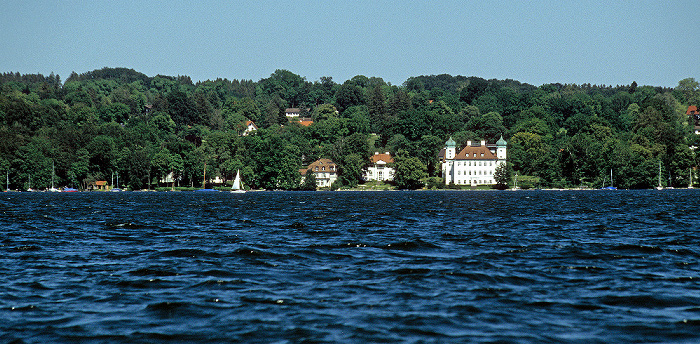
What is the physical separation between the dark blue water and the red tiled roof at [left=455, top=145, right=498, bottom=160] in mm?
159641

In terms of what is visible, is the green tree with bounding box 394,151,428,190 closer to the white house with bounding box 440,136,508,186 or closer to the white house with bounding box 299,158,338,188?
the white house with bounding box 440,136,508,186

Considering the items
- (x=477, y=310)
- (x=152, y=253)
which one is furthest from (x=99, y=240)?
(x=477, y=310)

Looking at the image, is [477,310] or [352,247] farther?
[352,247]

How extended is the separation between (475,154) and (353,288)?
179 metres

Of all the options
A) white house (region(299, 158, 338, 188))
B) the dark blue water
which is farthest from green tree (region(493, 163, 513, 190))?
the dark blue water

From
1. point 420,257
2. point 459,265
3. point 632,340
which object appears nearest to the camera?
point 632,340

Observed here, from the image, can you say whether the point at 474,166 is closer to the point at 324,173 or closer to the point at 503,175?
the point at 503,175

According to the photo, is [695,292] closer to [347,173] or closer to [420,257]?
[420,257]

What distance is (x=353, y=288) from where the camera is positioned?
19.8 meters

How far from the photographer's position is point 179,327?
1546 cm

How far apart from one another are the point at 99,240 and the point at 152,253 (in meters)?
7.76

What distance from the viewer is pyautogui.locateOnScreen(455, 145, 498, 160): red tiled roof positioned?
194250 millimetres

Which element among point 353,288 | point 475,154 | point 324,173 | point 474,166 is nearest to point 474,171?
point 474,166

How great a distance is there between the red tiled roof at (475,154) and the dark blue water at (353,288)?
160 m
